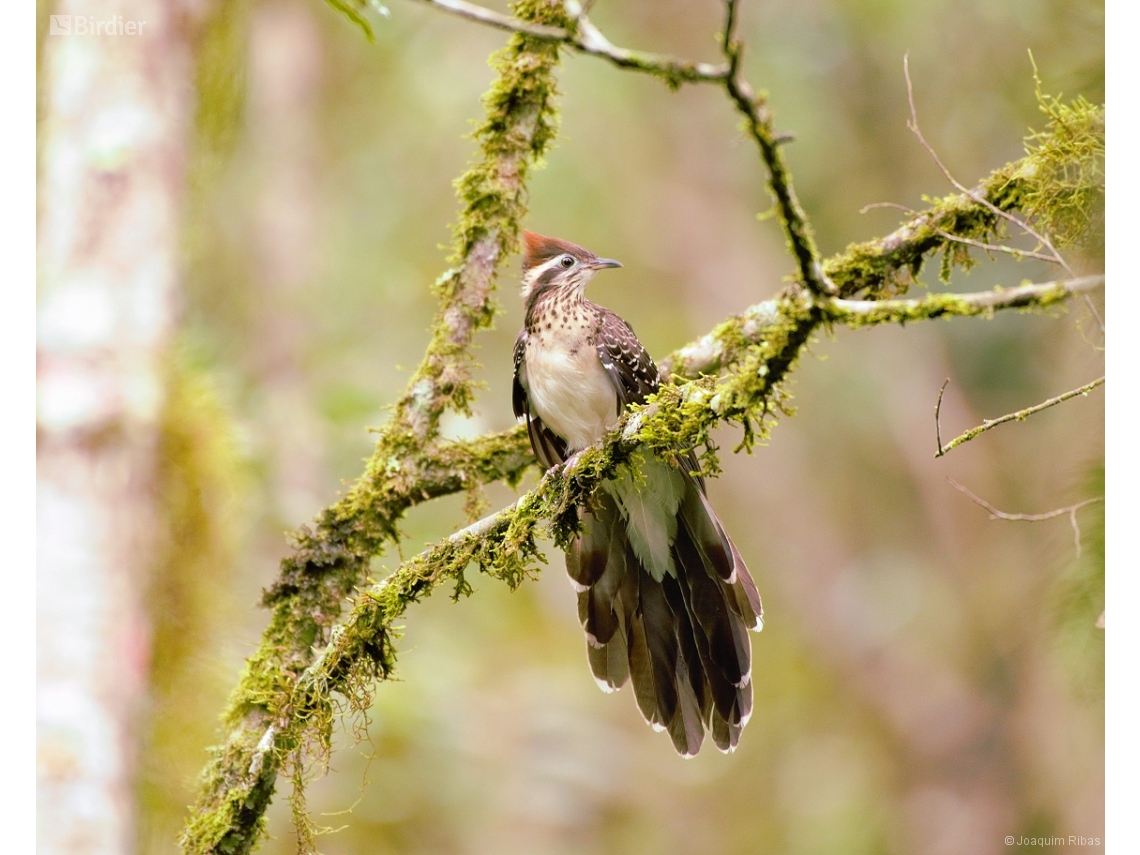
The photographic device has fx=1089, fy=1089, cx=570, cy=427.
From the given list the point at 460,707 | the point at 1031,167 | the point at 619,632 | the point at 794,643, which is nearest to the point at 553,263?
the point at 619,632

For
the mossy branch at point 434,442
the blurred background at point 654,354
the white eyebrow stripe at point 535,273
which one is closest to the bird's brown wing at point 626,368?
the mossy branch at point 434,442

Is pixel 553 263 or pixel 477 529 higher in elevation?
pixel 553 263

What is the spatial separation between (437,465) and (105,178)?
215 cm

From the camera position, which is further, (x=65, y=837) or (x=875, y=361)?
(x=875, y=361)

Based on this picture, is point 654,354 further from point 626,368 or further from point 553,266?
point 626,368

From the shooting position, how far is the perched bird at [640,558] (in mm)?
3746

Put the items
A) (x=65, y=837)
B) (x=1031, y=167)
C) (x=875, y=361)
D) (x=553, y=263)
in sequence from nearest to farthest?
(x=1031, y=167), (x=65, y=837), (x=553, y=263), (x=875, y=361)

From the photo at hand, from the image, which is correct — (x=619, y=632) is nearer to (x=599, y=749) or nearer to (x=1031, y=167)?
(x=1031, y=167)

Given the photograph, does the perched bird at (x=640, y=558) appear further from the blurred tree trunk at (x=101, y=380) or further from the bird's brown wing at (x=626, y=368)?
the blurred tree trunk at (x=101, y=380)

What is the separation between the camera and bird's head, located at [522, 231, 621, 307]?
4441mm

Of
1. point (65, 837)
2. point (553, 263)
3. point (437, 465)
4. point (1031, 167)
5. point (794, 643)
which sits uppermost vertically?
point (794, 643)

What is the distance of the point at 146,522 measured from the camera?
4641mm

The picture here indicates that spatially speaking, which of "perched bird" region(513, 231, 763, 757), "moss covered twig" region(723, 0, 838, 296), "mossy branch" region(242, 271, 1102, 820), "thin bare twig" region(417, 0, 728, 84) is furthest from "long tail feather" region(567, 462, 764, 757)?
"thin bare twig" region(417, 0, 728, 84)

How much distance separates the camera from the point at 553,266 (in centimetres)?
453
